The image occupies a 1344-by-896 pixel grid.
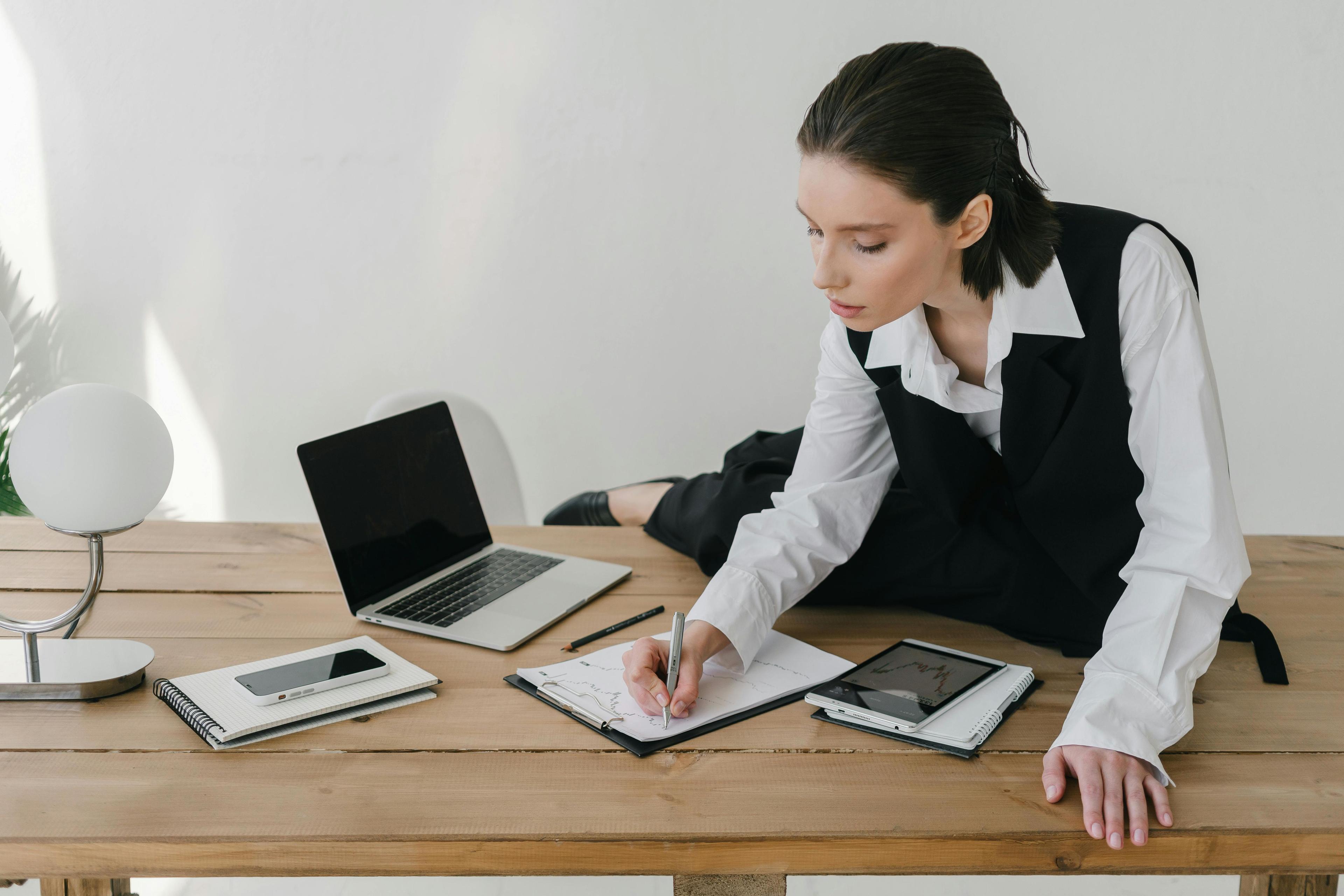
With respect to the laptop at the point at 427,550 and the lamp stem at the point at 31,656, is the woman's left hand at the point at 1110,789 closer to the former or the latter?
the laptop at the point at 427,550

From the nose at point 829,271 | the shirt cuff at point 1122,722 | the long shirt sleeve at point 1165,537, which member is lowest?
the shirt cuff at point 1122,722

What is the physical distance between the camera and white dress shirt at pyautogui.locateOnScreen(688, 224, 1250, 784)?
103 cm

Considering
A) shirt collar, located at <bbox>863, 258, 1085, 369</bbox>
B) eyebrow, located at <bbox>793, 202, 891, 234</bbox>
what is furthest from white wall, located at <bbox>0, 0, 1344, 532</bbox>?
eyebrow, located at <bbox>793, 202, 891, 234</bbox>

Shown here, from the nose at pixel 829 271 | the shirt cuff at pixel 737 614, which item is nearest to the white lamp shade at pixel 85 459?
the shirt cuff at pixel 737 614

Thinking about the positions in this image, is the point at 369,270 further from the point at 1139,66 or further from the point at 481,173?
the point at 1139,66

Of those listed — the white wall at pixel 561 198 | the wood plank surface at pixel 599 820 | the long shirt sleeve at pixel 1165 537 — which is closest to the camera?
the wood plank surface at pixel 599 820

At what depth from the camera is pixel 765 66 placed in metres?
2.76

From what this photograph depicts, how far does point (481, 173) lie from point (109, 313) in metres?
1.24

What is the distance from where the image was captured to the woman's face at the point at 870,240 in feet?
3.55

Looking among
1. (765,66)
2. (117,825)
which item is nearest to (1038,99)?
(765,66)

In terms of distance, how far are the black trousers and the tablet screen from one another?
0.15 metres

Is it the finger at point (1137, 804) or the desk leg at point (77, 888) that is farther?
the desk leg at point (77, 888)

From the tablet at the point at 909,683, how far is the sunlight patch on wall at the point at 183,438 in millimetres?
2534

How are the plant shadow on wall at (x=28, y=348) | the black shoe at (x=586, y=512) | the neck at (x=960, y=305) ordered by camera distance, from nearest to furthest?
1. the neck at (x=960, y=305)
2. the black shoe at (x=586, y=512)
3. the plant shadow on wall at (x=28, y=348)
